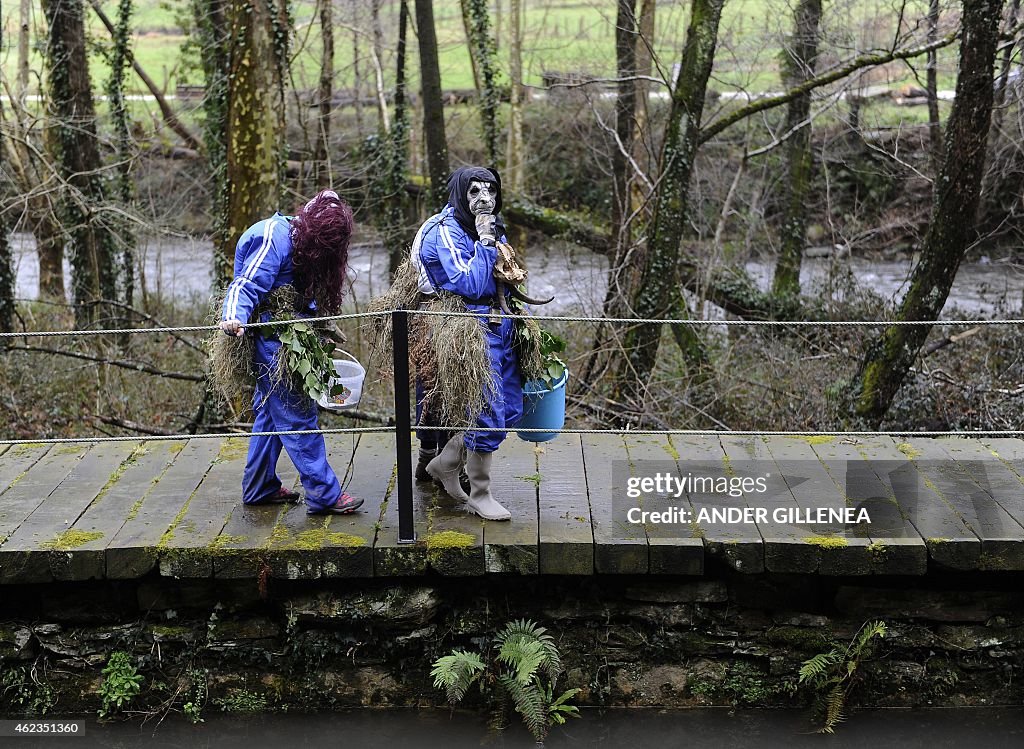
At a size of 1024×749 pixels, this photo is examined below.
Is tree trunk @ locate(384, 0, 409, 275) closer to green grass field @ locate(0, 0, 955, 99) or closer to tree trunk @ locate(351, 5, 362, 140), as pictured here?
green grass field @ locate(0, 0, 955, 99)

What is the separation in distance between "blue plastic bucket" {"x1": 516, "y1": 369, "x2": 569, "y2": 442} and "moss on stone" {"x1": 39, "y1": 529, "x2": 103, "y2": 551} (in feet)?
6.97

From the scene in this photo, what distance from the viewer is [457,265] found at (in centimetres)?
472

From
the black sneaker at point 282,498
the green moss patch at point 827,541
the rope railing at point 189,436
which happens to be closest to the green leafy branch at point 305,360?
the rope railing at point 189,436

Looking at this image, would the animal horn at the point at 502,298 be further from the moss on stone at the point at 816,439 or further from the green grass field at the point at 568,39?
the green grass field at the point at 568,39

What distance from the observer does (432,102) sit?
13.2 metres

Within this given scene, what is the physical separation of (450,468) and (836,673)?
2.18 m

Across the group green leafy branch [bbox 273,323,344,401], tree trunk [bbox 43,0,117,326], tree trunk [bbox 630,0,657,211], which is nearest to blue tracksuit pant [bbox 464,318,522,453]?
green leafy branch [bbox 273,323,344,401]

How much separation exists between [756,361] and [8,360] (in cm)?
778

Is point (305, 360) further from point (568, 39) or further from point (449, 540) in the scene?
point (568, 39)

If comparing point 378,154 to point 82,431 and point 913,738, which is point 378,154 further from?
point 913,738

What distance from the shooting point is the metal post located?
4.66m

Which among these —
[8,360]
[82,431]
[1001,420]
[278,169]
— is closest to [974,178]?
[1001,420]

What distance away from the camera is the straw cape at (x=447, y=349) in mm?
4715

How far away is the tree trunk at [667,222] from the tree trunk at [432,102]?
4784mm
